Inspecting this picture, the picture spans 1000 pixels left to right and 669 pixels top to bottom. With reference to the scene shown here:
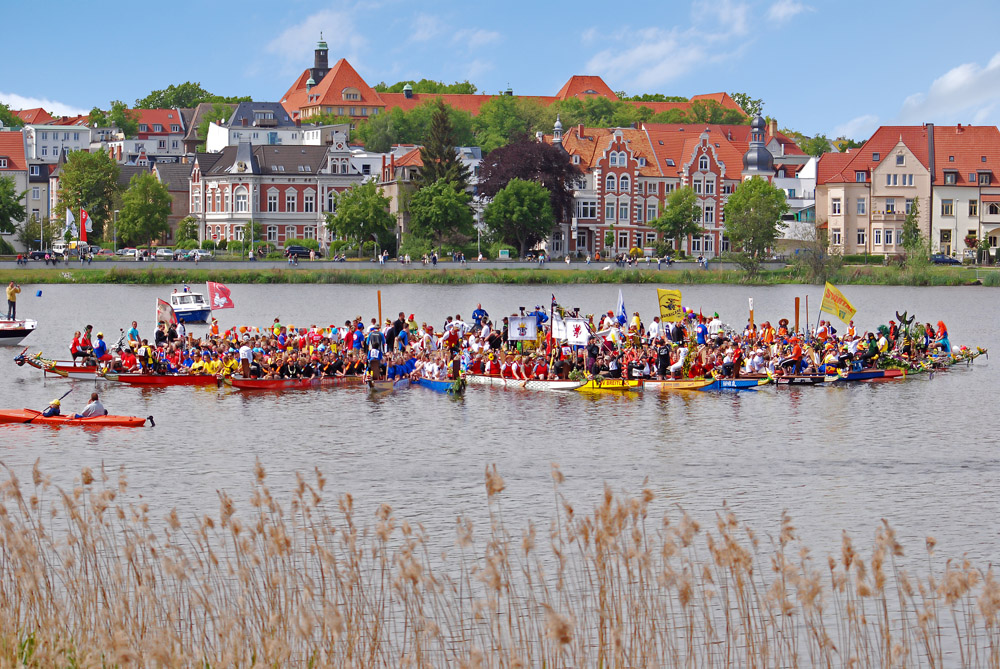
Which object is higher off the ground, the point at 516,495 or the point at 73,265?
the point at 73,265

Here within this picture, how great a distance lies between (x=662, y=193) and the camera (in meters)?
133

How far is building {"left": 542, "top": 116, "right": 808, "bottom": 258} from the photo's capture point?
130 metres

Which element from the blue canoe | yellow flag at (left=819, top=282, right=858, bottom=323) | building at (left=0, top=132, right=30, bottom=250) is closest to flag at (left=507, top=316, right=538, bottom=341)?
the blue canoe

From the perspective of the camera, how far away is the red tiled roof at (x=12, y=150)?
152 m

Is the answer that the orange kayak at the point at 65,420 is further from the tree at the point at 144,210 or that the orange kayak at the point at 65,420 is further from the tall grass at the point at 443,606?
the tree at the point at 144,210

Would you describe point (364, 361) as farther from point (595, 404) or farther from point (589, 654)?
point (589, 654)

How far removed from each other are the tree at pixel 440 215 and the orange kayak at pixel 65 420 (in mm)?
83885

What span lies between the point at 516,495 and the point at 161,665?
15838mm

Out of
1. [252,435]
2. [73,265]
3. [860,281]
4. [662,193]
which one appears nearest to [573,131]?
[662,193]

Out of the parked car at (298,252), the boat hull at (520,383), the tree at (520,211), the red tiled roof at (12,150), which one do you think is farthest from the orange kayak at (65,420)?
the red tiled roof at (12,150)

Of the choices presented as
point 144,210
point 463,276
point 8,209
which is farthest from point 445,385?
point 8,209

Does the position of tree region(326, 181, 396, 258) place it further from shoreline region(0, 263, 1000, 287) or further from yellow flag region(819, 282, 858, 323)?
yellow flag region(819, 282, 858, 323)

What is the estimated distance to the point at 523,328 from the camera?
138 feet

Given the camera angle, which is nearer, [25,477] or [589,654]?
[589,654]
